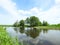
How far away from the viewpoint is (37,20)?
242 ft

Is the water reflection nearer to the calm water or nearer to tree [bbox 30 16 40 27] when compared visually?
the calm water

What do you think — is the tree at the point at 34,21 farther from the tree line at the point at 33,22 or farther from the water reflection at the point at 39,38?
the water reflection at the point at 39,38

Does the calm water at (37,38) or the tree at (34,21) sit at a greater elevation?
the tree at (34,21)

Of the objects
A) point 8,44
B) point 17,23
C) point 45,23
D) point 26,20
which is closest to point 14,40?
point 8,44

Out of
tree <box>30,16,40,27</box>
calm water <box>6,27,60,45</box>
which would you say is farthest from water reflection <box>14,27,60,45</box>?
tree <box>30,16,40,27</box>

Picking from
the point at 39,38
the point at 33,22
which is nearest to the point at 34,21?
the point at 33,22

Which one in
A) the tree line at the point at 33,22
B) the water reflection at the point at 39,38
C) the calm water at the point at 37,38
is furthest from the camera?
the tree line at the point at 33,22

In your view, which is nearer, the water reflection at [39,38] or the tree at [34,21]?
the water reflection at [39,38]

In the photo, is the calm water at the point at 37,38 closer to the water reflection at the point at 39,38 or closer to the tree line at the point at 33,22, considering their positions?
the water reflection at the point at 39,38

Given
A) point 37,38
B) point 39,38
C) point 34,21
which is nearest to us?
point 39,38

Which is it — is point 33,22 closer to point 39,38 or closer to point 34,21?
point 34,21

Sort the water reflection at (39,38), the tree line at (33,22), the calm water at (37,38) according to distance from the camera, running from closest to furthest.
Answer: the calm water at (37,38) → the water reflection at (39,38) → the tree line at (33,22)

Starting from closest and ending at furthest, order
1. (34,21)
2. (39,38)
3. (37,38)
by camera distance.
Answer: (39,38) → (37,38) → (34,21)

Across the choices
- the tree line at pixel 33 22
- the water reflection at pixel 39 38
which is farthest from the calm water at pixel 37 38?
the tree line at pixel 33 22
